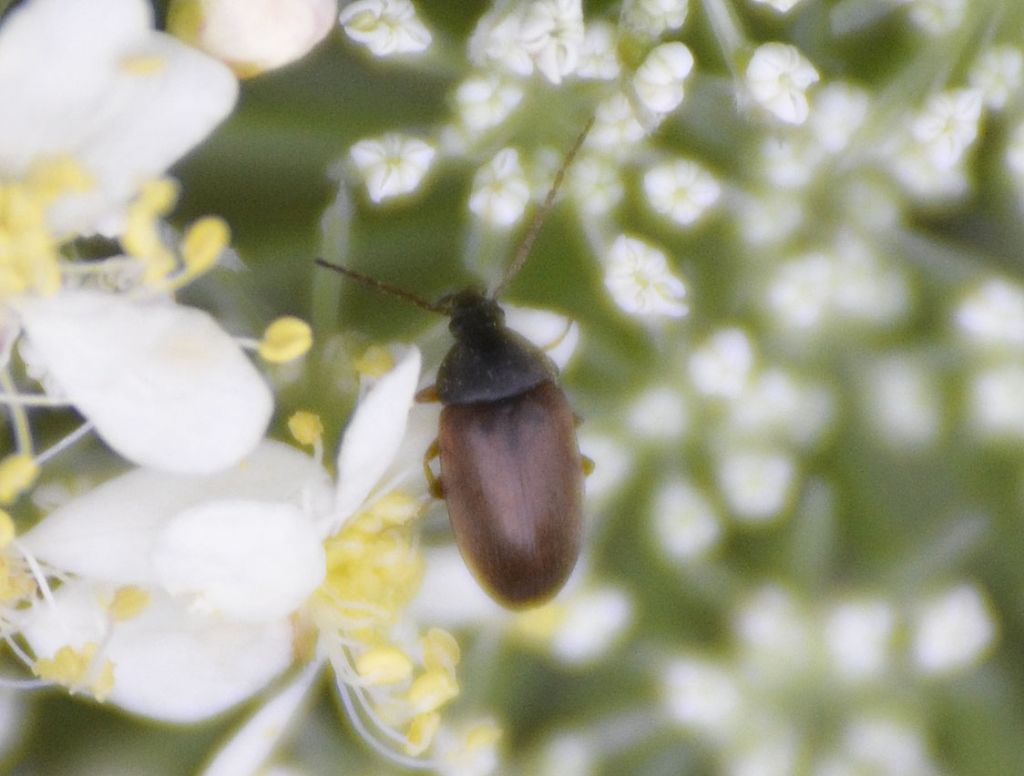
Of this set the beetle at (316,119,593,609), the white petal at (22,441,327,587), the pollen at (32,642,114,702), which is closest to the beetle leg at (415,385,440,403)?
the beetle at (316,119,593,609)

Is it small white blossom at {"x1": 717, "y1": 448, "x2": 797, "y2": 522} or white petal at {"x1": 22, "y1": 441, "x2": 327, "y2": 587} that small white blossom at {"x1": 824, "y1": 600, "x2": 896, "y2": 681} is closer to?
small white blossom at {"x1": 717, "y1": 448, "x2": 797, "y2": 522}

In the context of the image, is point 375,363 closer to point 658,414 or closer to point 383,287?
point 383,287

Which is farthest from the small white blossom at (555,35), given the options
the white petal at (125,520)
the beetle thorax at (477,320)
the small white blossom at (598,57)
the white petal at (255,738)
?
the white petal at (255,738)

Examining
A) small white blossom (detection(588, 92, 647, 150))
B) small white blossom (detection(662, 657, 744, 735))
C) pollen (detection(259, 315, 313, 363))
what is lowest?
small white blossom (detection(662, 657, 744, 735))

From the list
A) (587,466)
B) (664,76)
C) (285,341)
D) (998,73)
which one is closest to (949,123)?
(998,73)

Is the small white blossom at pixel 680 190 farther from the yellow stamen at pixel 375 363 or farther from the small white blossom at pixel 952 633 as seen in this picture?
the small white blossom at pixel 952 633

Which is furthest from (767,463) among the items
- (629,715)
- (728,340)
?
(629,715)

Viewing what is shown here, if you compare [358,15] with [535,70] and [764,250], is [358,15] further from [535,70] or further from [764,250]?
[764,250]

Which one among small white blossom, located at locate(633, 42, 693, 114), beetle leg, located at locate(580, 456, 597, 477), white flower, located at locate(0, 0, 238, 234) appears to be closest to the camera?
white flower, located at locate(0, 0, 238, 234)
